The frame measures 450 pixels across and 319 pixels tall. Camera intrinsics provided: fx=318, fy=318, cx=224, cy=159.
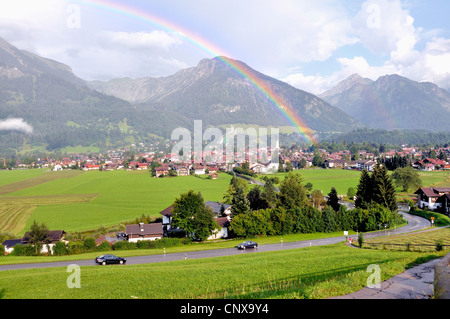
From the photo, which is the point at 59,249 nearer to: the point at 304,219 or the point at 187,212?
the point at 187,212

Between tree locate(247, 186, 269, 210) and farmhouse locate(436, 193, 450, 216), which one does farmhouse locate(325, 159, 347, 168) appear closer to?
farmhouse locate(436, 193, 450, 216)

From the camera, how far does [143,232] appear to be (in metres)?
42.0

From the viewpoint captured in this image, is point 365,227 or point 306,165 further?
point 306,165

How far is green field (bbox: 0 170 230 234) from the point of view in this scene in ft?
178

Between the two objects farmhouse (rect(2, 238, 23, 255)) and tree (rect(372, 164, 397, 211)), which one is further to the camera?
tree (rect(372, 164, 397, 211))

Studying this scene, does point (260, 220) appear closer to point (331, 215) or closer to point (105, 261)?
point (331, 215)

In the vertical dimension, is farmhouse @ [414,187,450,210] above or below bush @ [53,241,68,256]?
above

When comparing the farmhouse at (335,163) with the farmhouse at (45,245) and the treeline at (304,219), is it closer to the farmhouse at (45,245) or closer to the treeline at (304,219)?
the treeline at (304,219)

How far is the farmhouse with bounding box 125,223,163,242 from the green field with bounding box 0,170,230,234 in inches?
417

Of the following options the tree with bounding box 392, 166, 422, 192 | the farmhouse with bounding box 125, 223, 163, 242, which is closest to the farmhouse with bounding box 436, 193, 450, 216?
the tree with bounding box 392, 166, 422, 192

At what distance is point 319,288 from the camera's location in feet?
28.9

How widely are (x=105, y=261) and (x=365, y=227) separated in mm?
34386

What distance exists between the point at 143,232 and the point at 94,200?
124 feet
